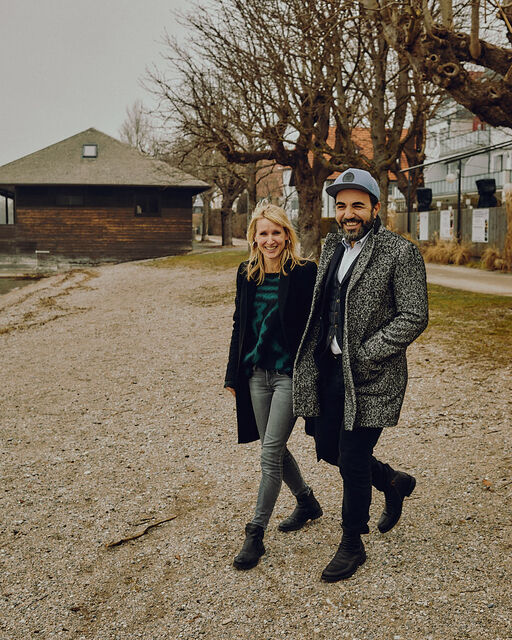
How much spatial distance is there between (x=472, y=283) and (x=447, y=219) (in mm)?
7329

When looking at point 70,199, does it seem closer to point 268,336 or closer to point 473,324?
point 473,324

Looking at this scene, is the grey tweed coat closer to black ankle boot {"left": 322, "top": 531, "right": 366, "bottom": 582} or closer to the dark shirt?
the dark shirt

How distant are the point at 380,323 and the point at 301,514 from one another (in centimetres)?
134

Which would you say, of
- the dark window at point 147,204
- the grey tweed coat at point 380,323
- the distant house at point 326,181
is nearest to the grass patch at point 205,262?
the distant house at point 326,181

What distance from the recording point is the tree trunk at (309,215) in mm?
20047

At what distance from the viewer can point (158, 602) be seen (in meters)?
3.27

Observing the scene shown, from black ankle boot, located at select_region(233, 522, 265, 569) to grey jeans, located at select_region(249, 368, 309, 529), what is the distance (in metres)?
0.04

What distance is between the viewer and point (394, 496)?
373 centimetres

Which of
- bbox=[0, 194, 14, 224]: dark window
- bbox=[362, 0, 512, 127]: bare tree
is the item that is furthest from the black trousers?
bbox=[0, 194, 14, 224]: dark window

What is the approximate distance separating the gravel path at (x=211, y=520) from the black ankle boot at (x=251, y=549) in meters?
0.05

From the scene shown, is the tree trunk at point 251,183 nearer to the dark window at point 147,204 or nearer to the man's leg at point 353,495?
the dark window at point 147,204

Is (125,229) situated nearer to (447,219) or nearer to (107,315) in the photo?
(447,219)

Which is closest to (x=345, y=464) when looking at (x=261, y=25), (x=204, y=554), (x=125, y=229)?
(x=204, y=554)

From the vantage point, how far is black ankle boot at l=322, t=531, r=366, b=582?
3326mm
